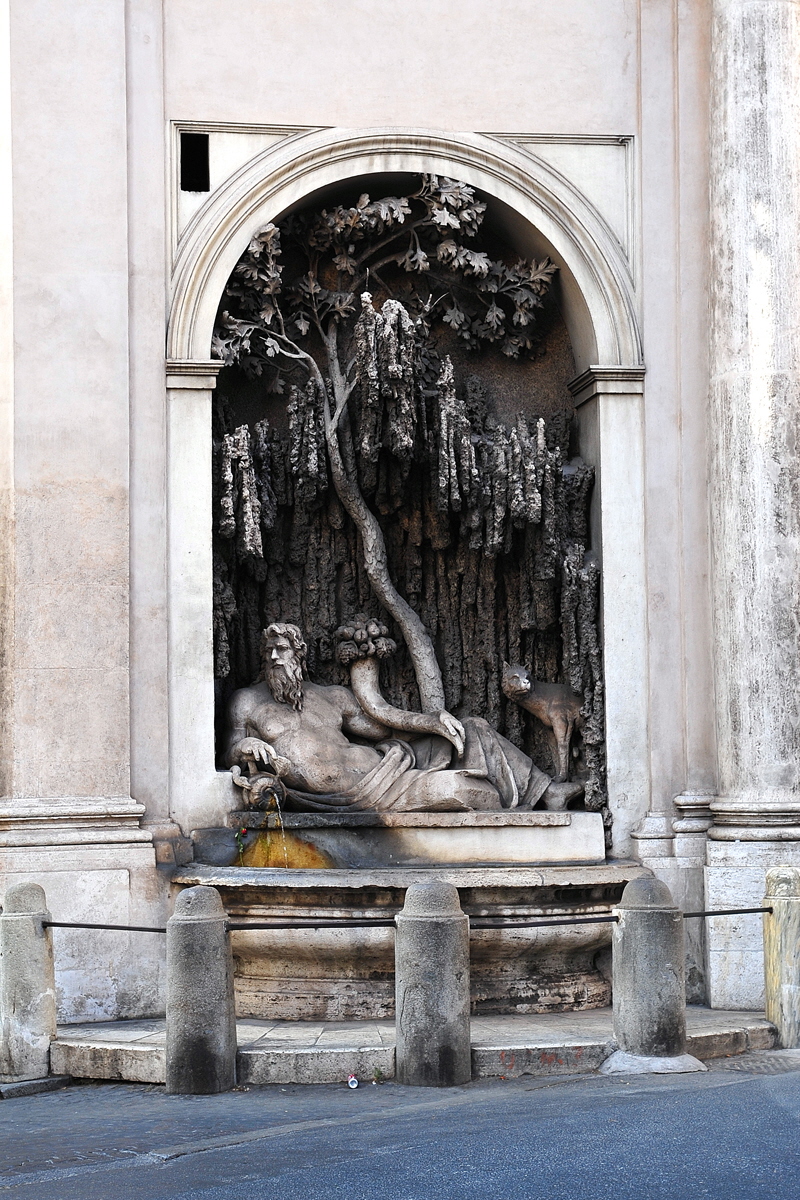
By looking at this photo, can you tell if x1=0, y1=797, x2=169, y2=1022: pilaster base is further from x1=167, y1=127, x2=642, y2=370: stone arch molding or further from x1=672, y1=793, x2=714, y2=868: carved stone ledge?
x1=672, y1=793, x2=714, y2=868: carved stone ledge

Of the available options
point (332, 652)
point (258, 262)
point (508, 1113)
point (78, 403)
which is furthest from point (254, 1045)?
point (258, 262)

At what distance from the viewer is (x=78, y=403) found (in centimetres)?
1003

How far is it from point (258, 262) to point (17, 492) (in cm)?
233

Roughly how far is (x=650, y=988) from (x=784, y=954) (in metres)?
1.25

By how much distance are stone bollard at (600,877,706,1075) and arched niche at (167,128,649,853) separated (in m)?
2.43

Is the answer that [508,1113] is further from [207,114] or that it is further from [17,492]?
[207,114]

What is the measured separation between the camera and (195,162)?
Result: 10570 mm

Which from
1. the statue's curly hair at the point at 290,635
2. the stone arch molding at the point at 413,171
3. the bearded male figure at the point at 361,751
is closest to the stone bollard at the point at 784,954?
the bearded male figure at the point at 361,751

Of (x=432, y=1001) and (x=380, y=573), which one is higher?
(x=380, y=573)

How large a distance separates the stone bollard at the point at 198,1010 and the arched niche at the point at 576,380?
234 cm

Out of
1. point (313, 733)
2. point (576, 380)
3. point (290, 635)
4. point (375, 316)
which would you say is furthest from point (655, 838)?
point (375, 316)

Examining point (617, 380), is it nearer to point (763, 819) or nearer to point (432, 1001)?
point (763, 819)

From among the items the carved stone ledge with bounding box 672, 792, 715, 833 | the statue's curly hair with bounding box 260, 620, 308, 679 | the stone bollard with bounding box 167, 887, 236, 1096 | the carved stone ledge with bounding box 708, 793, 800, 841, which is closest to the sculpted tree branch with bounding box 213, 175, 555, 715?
the statue's curly hair with bounding box 260, 620, 308, 679

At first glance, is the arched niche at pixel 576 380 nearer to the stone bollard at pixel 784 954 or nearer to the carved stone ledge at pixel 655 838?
the carved stone ledge at pixel 655 838
